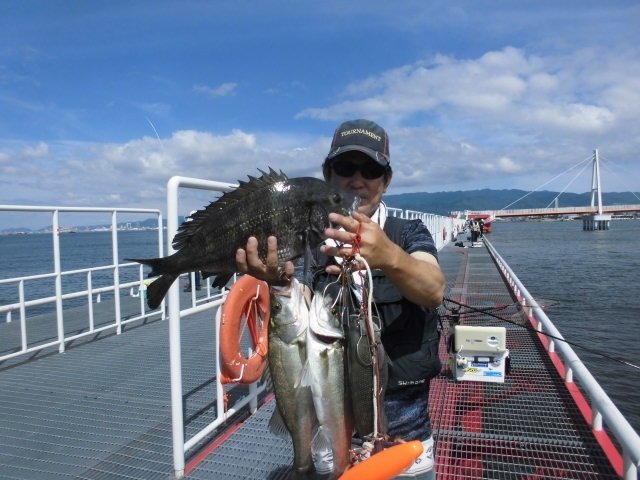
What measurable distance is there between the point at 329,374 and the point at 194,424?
12.3 feet

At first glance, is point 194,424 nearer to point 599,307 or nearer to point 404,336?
point 404,336

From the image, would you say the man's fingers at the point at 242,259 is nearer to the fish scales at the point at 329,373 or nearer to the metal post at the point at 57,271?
the fish scales at the point at 329,373

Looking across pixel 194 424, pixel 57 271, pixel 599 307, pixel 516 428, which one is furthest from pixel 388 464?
pixel 599 307

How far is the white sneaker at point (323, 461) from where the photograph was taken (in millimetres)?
2400

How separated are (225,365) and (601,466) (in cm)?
363

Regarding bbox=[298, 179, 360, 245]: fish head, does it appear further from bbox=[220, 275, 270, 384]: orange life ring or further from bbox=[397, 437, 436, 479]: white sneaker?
bbox=[397, 437, 436, 479]: white sneaker

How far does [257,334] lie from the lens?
9.39 ft

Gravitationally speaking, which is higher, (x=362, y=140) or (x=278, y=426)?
(x=362, y=140)

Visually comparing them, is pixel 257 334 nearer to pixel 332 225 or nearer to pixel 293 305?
pixel 293 305

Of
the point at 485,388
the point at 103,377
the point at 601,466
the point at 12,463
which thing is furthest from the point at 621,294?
the point at 12,463

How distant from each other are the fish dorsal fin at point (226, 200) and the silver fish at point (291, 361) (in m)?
0.53

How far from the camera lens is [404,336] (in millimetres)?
2502

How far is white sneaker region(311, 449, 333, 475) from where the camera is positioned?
7.88 feet

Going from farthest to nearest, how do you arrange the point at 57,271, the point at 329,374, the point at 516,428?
1. the point at 57,271
2. the point at 516,428
3. the point at 329,374
